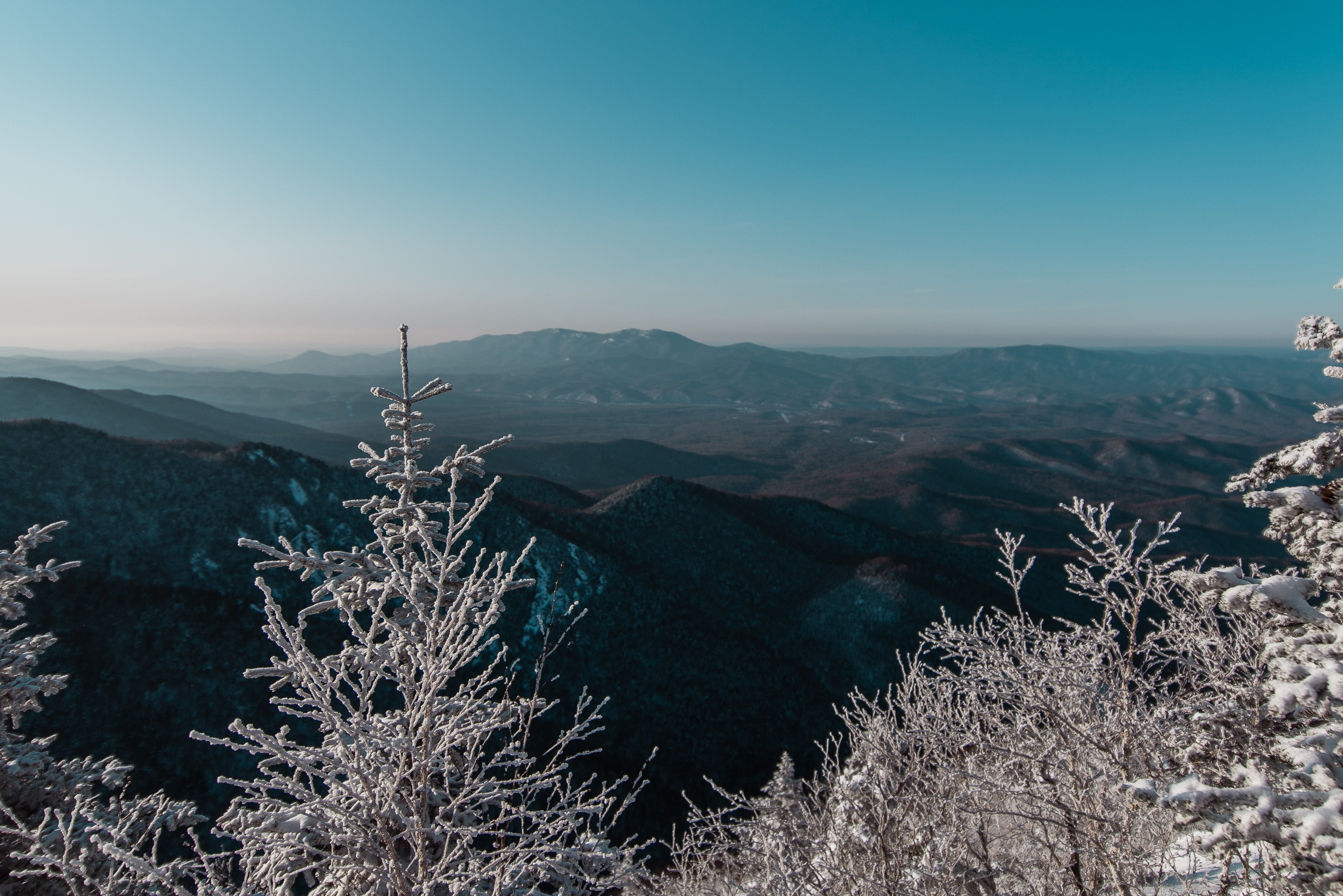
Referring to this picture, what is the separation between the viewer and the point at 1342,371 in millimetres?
3801

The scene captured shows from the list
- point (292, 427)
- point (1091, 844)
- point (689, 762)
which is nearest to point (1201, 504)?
point (689, 762)

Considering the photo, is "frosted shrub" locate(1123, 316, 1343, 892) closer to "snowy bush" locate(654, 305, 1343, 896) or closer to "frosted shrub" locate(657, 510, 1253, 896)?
Result: "snowy bush" locate(654, 305, 1343, 896)

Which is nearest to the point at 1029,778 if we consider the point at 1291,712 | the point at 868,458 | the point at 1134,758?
the point at 1134,758

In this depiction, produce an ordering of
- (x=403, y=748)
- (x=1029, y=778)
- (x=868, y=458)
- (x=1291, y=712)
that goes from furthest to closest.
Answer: (x=868, y=458), (x=1029, y=778), (x=1291, y=712), (x=403, y=748)

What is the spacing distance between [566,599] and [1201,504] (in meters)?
93.6

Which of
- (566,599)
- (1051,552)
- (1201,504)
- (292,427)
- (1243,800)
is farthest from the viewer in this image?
(292,427)

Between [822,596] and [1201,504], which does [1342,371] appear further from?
[1201,504]

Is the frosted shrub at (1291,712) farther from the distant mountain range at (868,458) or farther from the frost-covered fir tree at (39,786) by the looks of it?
the distant mountain range at (868,458)

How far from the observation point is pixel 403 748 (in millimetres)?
3168

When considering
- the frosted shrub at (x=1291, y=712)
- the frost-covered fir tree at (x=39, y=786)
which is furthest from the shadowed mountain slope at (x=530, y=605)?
the frosted shrub at (x=1291, y=712)

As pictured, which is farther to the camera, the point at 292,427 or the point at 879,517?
the point at 292,427

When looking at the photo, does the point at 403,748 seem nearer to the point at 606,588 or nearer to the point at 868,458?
the point at 606,588

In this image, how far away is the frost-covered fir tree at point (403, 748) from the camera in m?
3.09

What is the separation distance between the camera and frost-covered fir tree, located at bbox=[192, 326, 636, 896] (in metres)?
3.09
